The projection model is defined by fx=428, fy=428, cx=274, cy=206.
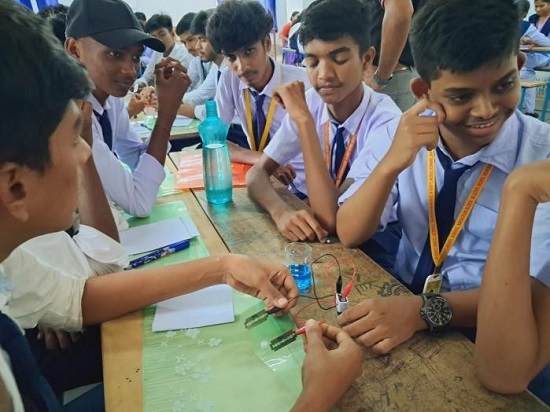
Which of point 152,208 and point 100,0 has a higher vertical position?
point 100,0

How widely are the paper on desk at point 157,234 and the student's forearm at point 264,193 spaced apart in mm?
263

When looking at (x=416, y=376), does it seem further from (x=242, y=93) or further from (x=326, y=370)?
(x=242, y=93)

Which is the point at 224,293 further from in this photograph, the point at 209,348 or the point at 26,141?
the point at 26,141

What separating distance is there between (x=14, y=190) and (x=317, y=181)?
0.96 m

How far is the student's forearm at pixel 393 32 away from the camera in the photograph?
2.25 metres

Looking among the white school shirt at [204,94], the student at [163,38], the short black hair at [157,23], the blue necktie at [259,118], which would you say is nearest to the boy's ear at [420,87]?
the blue necktie at [259,118]

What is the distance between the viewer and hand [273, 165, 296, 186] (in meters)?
1.93

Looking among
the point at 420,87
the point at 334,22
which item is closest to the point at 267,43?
the point at 334,22

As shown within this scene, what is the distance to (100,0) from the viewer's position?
64.9 inches

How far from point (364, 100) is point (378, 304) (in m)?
1.06

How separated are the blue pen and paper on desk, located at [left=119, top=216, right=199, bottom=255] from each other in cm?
3

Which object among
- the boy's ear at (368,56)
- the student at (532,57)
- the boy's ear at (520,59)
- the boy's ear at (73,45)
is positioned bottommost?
the student at (532,57)

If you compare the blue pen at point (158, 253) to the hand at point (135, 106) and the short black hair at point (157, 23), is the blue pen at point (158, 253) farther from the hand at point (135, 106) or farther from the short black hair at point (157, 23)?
the short black hair at point (157, 23)

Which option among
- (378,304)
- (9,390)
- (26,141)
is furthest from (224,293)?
(26,141)
